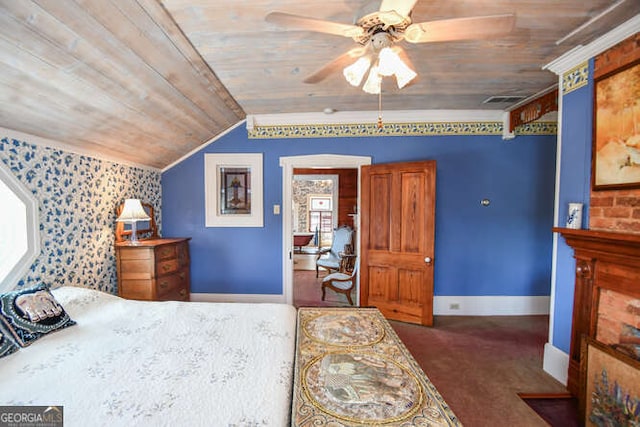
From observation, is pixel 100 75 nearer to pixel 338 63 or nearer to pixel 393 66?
pixel 338 63

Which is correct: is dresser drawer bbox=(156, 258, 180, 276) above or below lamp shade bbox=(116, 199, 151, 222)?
below

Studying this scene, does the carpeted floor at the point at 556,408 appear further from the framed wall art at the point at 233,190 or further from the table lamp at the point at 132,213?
the table lamp at the point at 132,213

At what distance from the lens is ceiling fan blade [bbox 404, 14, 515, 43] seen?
43.3 inches

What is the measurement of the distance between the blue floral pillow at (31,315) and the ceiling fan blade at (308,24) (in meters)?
2.05

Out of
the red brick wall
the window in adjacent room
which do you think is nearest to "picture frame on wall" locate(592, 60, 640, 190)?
the red brick wall

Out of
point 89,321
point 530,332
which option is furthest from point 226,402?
point 530,332

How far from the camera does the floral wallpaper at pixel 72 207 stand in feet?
6.41

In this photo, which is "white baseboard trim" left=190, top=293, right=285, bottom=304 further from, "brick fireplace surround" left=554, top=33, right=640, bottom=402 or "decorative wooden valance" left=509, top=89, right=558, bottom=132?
"decorative wooden valance" left=509, top=89, right=558, bottom=132

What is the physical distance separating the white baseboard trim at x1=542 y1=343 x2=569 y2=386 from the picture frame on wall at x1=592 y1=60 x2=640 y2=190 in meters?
1.38

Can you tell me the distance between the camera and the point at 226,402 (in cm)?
94

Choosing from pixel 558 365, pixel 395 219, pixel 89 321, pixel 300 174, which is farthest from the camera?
pixel 300 174

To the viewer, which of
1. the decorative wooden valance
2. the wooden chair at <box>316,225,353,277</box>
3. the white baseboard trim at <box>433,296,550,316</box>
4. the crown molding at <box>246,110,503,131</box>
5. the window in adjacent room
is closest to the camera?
the window in adjacent room

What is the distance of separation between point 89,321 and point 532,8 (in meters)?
3.35

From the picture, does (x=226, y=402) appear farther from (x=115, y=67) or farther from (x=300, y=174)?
(x=300, y=174)
